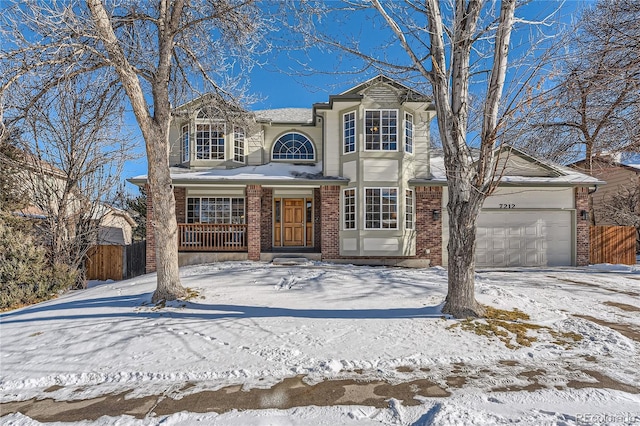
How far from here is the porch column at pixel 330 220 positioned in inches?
469

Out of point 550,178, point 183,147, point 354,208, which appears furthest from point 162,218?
point 550,178

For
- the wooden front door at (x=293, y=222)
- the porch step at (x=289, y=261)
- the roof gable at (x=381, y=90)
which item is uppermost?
the roof gable at (x=381, y=90)

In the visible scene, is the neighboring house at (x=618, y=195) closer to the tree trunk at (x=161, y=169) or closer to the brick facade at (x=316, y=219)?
the brick facade at (x=316, y=219)

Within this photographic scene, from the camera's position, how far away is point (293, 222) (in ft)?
44.9

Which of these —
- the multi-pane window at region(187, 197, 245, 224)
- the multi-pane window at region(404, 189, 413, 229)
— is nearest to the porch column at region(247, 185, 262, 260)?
the multi-pane window at region(187, 197, 245, 224)

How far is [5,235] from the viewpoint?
810 centimetres

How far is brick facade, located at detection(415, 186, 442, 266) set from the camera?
12008mm

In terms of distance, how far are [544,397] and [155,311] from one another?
19.1ft

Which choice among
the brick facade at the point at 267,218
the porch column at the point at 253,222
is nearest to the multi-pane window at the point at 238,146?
the brick facade at the point at 267,218

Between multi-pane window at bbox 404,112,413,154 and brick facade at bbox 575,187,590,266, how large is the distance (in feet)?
22.3

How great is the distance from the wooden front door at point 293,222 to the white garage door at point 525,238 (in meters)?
7.24

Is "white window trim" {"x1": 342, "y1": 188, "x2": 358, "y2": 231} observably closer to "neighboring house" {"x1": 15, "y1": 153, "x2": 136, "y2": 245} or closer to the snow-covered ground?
the snow-covered ground

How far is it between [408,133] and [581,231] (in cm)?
779

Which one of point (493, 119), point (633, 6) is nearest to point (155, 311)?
point (493, 119)
